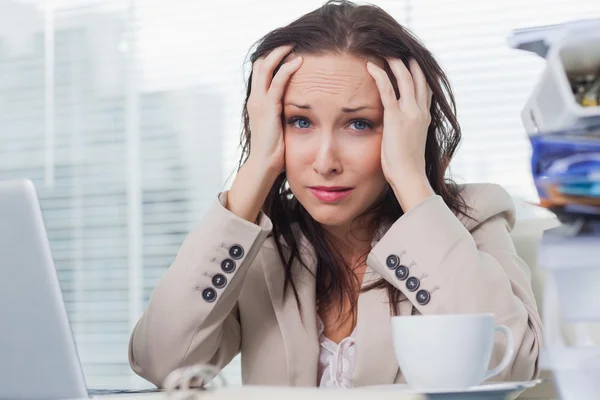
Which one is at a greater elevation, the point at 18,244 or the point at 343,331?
the point at 18,244

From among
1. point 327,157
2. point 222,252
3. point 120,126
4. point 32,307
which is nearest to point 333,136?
point 327,157

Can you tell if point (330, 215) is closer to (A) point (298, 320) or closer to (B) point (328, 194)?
(B) point (328, 194)

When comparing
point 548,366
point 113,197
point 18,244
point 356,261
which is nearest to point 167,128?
point 113,197

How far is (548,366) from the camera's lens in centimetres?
61

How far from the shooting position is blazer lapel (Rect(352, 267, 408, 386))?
128 centimetres

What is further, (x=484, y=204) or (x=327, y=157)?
(x=484, y=204)

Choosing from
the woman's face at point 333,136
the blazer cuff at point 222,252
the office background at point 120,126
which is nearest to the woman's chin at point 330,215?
the woman's face at point 333,136

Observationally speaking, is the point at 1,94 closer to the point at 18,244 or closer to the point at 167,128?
the point at 167,128

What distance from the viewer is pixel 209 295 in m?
1.25

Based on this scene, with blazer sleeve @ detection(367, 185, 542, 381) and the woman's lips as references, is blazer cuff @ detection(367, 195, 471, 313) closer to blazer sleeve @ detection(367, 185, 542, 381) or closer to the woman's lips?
blazer sleeve @ detection(367, 185, 542, 381)

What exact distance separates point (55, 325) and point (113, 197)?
317 cm

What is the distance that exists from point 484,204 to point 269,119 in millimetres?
401

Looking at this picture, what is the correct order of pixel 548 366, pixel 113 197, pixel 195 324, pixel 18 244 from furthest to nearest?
pixel 113 197 → pixel 195 324 → pixel 18 244 → pixel 548 366

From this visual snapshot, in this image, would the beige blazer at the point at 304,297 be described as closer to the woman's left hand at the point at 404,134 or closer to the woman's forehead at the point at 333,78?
the woman's left hand at the point at 404,134
